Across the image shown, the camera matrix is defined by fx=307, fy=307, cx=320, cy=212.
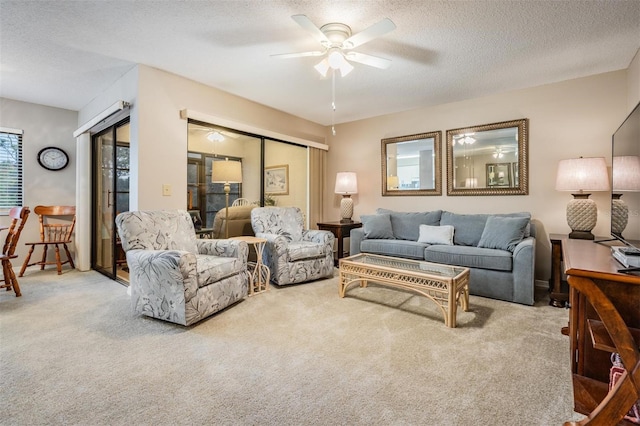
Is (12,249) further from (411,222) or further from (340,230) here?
(411,222)

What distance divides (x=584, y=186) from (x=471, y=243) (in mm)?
1197

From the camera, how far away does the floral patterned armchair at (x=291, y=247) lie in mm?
3436

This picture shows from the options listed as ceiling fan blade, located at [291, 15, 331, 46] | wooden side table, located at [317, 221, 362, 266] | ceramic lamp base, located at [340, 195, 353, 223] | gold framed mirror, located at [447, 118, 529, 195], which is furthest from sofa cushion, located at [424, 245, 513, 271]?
ceiling fan blade, located at [291, 15, 331, 46]

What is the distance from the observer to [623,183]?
1873 mm

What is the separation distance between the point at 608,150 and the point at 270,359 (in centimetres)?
394

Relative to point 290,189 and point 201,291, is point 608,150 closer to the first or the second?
point 290,189

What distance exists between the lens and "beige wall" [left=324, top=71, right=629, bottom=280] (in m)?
3.26

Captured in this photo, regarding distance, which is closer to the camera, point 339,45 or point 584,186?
point 339,45

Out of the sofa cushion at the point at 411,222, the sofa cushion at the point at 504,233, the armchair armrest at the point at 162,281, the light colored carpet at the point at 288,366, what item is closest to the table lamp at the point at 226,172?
the armchair armrest at the point at 162,281

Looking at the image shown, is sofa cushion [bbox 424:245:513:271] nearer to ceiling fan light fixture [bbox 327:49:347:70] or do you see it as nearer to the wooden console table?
the wooden console table

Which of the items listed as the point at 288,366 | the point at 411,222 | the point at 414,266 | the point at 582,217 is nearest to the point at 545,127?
the point at 582,217

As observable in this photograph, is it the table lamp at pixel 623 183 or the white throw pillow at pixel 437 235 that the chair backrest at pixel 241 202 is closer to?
the white throw pillow at pixel 437 235

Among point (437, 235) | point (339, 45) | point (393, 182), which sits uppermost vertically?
point (339, 45)

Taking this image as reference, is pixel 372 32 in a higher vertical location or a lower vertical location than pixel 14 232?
higher
